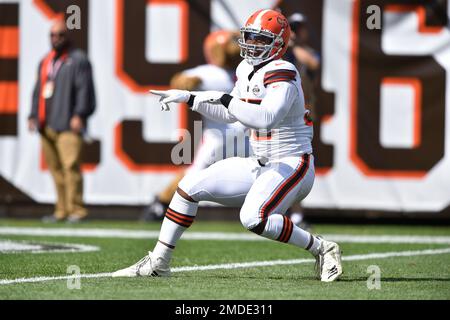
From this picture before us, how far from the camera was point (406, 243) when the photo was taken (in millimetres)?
9234

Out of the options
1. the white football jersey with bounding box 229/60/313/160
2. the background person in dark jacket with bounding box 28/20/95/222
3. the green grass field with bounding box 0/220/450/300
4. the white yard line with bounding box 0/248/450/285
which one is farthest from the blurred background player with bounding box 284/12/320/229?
the white football jersey with bounding box 229/60/313/160

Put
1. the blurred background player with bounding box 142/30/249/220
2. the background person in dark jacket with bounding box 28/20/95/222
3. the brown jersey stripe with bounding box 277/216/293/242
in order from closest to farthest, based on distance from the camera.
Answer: the brown jersey stripe with bounding box 277/216/293/242
the blurred background player with bounding box 142/30/249/220
the background person in dark jacket with bounding box 28/20/95/222

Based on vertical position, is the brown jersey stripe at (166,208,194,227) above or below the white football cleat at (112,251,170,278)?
above

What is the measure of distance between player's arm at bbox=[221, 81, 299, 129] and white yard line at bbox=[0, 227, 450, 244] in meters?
3.54

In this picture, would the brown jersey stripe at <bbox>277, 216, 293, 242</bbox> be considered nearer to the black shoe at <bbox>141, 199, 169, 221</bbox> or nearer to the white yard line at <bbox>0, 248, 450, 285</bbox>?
the white yard line at <bbox>0, 248, 450, 285</bbox>

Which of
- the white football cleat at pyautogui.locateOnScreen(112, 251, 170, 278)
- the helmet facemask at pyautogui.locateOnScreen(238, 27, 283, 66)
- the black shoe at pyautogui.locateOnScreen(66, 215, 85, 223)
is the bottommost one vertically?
the black shoe at pyautogui.locateOnScreen(66, 215, 85, 223)

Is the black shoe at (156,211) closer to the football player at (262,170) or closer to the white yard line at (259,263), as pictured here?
the white yard line at (259,263)

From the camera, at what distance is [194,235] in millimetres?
9773

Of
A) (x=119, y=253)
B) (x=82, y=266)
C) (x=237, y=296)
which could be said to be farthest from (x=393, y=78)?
(x=237, y=296)

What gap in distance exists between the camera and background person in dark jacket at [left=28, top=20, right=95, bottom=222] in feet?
35.7

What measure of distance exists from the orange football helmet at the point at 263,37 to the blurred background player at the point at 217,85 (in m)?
2.93

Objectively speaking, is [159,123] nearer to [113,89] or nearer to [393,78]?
[113,89]

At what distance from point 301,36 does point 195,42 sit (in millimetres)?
1567
